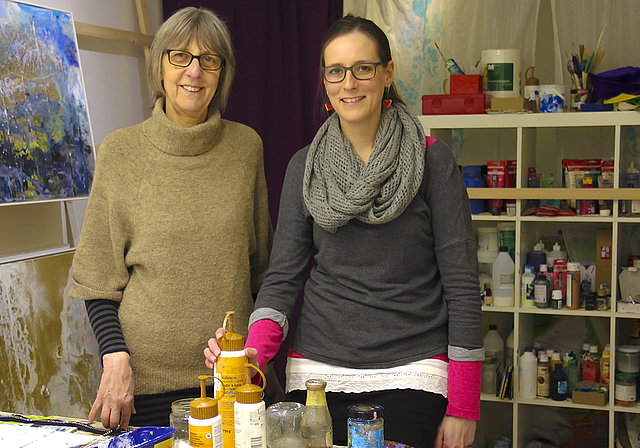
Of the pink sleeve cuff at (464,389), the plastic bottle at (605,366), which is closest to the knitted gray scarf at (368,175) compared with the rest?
the pink sleeve cuff at (464,389)

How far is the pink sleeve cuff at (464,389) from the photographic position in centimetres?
124

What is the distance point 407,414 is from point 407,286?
281 millimetres

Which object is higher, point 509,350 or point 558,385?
point 509,350

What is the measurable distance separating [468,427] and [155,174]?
99 centimetres

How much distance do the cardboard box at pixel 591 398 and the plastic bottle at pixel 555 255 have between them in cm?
52

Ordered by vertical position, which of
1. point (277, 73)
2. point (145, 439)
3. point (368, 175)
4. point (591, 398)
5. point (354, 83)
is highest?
point (277, 73)

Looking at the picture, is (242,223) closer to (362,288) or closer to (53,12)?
(362,288)

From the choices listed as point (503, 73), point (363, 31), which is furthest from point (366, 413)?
point (503, 73)

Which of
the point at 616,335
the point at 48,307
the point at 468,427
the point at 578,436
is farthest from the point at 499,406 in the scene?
the point at 48,307

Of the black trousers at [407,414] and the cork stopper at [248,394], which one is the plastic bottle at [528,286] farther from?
the cork stopper at [248,394]

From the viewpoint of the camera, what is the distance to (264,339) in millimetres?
1297

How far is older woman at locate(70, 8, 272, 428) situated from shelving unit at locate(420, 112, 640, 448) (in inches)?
48.6

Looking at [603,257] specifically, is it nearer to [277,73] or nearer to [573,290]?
[573,290]

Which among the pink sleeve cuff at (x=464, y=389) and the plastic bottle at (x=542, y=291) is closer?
the pink sleeve cuff at (x=464, y=389)
